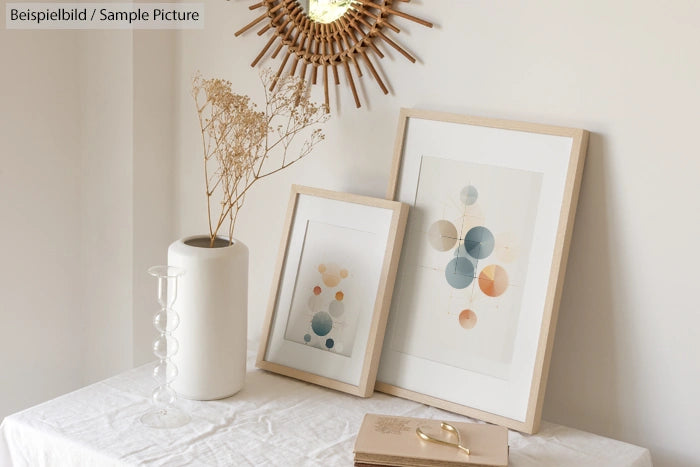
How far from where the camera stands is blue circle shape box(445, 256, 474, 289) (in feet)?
→ 4.87

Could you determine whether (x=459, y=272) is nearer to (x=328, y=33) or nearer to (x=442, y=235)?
(x=442, y=235)

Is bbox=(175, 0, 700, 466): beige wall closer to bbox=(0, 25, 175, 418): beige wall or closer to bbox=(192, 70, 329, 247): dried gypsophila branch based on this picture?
bbox=(192, 70, 329, 247): dried gypsophila branch

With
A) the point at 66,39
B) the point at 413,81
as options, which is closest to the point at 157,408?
the point at 413,81

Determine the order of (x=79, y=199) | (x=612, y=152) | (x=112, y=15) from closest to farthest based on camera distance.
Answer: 1. (x=612, y=152)
2. (x=112, y=15)
3. (x=79, y=199)

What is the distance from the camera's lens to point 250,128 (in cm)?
148

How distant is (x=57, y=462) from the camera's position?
1335 millimetres

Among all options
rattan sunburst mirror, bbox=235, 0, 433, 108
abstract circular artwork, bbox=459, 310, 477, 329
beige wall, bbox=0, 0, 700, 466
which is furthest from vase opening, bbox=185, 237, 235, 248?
abstract circular artwork, bbox=459, 310, 477, 329

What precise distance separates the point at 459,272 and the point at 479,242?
0.07 m

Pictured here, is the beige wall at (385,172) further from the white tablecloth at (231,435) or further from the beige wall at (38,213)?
the white tablecloth at (231,435)

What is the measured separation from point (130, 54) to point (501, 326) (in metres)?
0.98

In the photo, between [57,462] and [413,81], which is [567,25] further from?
[57,462]

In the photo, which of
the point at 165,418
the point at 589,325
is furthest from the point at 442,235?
the point at 165,418

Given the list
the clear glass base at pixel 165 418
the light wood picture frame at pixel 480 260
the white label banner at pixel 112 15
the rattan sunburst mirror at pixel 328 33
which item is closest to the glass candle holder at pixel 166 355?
Answer: the clear glass base at pixel 165 418

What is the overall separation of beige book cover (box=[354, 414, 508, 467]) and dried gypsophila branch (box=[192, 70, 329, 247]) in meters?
0.45
